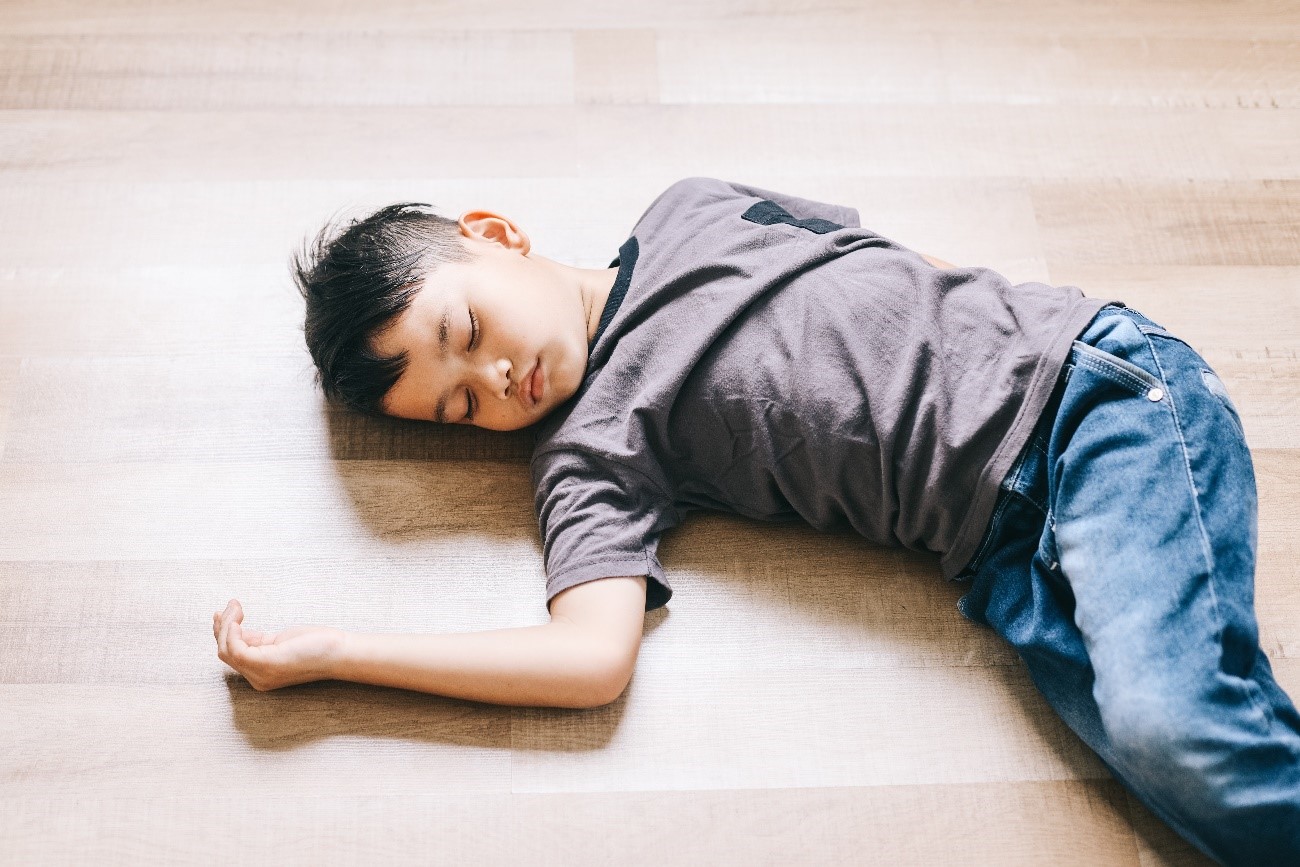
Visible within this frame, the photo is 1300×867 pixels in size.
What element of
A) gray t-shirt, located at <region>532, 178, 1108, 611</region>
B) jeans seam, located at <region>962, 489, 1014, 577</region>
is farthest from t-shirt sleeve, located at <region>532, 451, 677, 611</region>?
jeans seam, located at <region>962, 489, 1014, 577</region>

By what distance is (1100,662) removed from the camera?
33.8 inches

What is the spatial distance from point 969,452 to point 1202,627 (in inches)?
9.1

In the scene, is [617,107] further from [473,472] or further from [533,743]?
[533,743]

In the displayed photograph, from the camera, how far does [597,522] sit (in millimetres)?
981

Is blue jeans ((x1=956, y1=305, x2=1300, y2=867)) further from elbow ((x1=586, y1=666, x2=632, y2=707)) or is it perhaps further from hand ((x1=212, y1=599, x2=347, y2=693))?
hand ((x1=212, y1=599, x2=347, y2=693))

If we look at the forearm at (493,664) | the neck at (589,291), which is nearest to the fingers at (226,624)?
the forearm at (493,664)

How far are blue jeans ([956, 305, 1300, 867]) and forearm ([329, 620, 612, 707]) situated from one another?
38cm

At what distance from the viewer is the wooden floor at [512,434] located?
957 mm

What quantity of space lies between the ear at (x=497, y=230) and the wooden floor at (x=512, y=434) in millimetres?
148

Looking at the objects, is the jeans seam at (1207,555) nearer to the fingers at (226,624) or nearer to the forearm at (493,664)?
the forearm at (493,664)

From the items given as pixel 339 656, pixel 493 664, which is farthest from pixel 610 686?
pixel 339 656

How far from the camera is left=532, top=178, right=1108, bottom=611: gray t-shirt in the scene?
95 cm

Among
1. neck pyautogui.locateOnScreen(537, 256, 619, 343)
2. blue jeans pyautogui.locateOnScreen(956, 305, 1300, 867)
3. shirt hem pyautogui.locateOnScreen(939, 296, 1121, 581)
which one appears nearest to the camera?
blue jeans pyautogui.locateOnScreen(956, 305, 1300, 867)

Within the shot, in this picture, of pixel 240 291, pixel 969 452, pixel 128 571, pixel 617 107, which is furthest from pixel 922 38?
pixel 128 571
